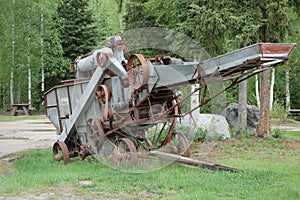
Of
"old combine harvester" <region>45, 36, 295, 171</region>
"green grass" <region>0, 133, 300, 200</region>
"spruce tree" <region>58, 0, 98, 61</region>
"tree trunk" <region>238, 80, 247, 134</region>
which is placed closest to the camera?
"green grass" <region>0, 133, 300, 200</region>

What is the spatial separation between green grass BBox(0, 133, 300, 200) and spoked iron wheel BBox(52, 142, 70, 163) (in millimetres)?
160

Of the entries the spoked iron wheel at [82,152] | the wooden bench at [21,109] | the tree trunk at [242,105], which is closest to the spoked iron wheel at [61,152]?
the spoked iron wheel at [82,152]

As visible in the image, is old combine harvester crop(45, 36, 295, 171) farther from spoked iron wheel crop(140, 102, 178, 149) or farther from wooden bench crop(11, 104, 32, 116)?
wooden bench crop(11, 104, 32, 116)

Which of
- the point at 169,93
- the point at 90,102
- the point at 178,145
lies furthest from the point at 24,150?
the point at 169,93

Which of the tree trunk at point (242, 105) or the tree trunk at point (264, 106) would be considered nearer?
the tree trunk at point (264, 106)

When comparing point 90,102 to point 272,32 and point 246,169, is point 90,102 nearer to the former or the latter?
point 246,169

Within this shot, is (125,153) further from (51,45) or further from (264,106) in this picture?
(51,45)

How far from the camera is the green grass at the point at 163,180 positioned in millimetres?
6582

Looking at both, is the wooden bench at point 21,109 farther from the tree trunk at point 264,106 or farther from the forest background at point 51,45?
the tree trunk at point 264,106

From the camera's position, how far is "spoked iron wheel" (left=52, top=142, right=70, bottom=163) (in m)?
9.88

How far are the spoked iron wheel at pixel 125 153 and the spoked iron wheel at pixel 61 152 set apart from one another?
154cm

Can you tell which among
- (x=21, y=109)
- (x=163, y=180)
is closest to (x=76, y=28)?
(x=21, y=109)

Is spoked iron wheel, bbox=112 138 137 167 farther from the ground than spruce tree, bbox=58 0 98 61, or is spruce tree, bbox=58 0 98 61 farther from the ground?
spruce tree, bbox=58 0 98 61

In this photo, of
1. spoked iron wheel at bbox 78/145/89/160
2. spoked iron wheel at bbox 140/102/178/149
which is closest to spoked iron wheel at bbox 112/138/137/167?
spoked iron wheel at bbox 140/102/178/149
